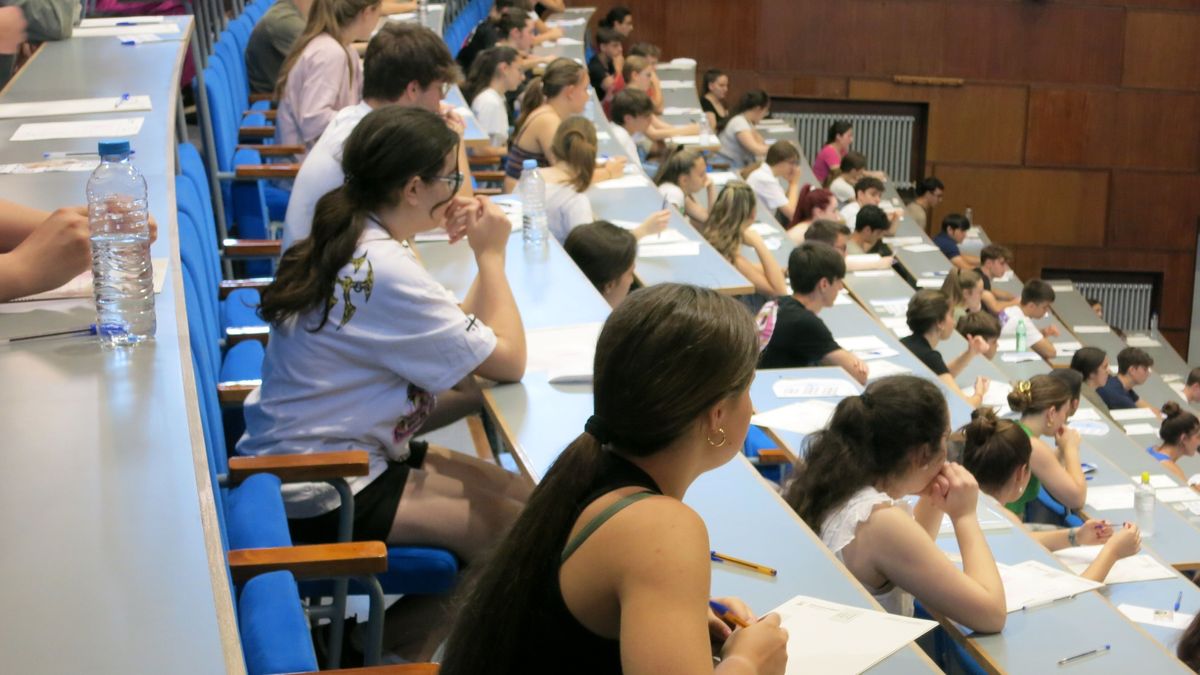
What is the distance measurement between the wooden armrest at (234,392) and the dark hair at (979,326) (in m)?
4.46

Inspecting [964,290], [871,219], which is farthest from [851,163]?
[964,290]

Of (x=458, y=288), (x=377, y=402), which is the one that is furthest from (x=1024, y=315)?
(x=377, y=402)

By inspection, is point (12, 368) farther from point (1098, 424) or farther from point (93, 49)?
point (1098, 424)

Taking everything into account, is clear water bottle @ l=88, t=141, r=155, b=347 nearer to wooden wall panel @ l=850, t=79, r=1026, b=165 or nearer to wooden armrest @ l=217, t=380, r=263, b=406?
wooden armrest @ l=217, t=380, r=263, b=406

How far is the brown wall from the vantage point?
11414mm

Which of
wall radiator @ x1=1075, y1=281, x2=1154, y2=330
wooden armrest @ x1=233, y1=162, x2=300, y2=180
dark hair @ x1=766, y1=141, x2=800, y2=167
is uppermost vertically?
wooden armrest @ x1=233, y1=162, x2=300, y2=180

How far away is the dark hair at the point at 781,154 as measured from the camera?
878 centimetres

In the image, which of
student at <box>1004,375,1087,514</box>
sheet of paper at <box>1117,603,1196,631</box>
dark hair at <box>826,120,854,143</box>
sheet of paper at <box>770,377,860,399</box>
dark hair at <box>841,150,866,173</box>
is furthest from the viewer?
dark hair at <box>826,120,854,143</box>

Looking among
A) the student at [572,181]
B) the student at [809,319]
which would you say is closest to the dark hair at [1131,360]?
the student at [809,319]

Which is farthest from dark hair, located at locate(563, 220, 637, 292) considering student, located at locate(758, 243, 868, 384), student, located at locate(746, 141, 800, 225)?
student, located at locate(746, 141, 800, 225)

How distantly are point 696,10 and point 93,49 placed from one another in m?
8.51

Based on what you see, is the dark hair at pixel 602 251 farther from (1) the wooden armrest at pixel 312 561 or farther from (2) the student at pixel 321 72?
(1) the wooden armrest at pixel 312 561

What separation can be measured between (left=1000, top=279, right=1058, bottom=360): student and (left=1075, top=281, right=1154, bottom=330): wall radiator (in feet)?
9.03

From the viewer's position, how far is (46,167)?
2.30 m
